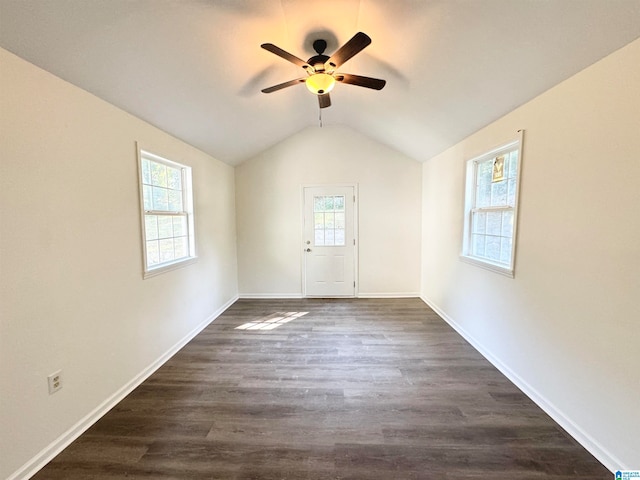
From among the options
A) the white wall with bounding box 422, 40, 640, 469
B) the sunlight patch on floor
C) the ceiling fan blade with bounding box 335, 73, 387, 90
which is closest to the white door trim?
the sunlight patch on floor

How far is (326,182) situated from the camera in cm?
464

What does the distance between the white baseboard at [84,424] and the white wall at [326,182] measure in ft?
6.87

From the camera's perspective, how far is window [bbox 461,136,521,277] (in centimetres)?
248

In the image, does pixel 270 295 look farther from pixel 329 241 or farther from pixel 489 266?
pixel 489 266

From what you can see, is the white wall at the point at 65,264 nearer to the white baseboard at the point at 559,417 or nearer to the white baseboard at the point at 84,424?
the white baseboard at the point at 84,424

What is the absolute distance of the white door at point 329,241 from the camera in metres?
4.66

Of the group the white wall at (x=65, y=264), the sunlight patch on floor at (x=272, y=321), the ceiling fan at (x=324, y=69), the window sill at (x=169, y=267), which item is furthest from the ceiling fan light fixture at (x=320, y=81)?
the sunlight patch on floor at (x=272, y=321)

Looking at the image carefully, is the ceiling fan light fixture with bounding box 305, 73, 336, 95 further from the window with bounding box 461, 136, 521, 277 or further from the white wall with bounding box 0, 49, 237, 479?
the window with bounding box 461, 136, 521, 277

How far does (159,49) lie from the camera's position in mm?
1799

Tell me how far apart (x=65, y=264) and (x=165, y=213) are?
1.19 meters

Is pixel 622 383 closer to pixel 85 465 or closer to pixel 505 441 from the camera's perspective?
pixel 505 441

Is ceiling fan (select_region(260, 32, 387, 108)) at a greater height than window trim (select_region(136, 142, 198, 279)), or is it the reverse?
ceiling fan (select_region(260, 32, 387, 108))

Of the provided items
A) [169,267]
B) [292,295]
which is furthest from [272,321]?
[169,267]

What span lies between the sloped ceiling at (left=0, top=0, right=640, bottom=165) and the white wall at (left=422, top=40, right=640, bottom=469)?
0.75 feet
